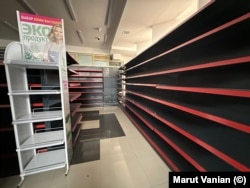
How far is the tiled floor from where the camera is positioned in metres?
1.45

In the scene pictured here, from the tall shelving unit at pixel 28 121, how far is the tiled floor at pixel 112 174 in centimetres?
15

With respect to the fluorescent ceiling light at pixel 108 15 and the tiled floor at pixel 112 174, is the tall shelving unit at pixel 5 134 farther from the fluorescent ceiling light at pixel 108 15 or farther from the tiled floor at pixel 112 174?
the fluorescent ceiling light at pixel 108 15

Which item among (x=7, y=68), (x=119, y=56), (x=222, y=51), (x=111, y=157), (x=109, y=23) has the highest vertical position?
(x=109, y=23)

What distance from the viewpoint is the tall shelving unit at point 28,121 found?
4.50 ft

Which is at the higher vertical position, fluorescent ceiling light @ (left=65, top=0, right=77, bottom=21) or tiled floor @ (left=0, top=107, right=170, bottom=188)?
fluorescent ceiling light @ (left=65, top=0, right=77, bottom=21)

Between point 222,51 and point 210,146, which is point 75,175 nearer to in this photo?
point 210,146

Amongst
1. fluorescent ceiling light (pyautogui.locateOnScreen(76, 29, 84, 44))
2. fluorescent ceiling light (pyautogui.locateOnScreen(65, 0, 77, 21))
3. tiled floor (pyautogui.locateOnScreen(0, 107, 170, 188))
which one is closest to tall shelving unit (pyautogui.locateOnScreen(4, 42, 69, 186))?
tiled floor (pyautogui.locateOnScreen(0, 107, 170, 188))

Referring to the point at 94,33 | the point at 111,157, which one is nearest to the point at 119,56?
the point at 94,33

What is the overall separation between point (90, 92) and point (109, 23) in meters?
2.95

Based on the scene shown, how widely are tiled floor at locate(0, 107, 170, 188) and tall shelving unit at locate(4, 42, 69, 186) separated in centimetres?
15

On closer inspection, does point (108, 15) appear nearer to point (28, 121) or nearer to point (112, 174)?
point (28, 121)

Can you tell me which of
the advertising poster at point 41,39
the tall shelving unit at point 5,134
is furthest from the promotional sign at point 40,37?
the tall shelving unit at point 5,134

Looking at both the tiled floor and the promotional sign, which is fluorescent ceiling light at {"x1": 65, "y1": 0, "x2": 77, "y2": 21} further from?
the tiled floor

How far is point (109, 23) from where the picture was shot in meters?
4.28
